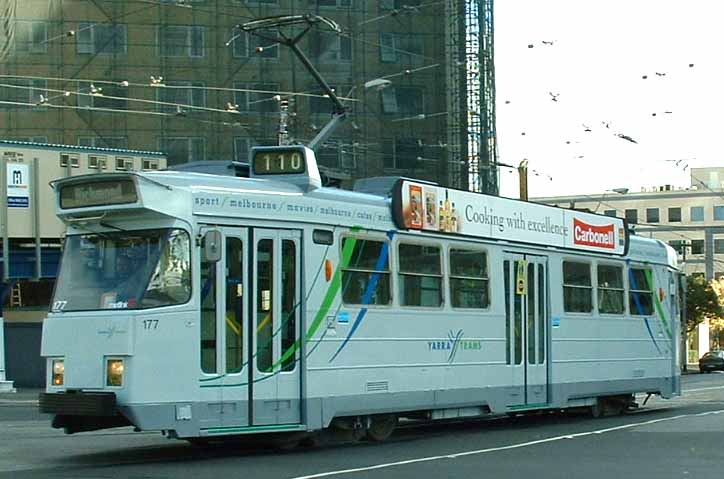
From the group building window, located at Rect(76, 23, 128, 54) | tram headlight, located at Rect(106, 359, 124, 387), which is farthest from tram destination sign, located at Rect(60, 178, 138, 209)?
building window, located at Rect(76, 23, 128, 54)

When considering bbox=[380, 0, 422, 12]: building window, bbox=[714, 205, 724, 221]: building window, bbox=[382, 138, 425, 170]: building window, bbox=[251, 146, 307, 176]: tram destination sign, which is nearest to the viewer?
bbox=[251, 146, 307, 176]: tram destination sign

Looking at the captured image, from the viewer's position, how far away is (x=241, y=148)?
53531mm

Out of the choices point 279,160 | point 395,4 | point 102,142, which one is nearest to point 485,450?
point 279,160

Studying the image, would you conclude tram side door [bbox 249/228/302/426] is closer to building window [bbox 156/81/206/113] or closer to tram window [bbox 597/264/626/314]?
tram window [bbox 597/264/626/314]

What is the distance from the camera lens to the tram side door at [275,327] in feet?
46.9

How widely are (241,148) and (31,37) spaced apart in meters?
9.07

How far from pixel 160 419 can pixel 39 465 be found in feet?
4.77

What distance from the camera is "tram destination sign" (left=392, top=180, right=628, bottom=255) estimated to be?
55.0 ft

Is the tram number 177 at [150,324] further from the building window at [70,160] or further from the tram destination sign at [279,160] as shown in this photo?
the building window at [70,160]

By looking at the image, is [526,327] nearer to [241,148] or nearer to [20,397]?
[20,397]

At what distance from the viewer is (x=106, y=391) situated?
1340cm

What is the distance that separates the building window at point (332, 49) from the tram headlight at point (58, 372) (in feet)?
136

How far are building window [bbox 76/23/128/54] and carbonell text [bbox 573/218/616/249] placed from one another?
34.6 m

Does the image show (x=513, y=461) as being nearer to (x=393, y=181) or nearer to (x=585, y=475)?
(x=585, y=475)
